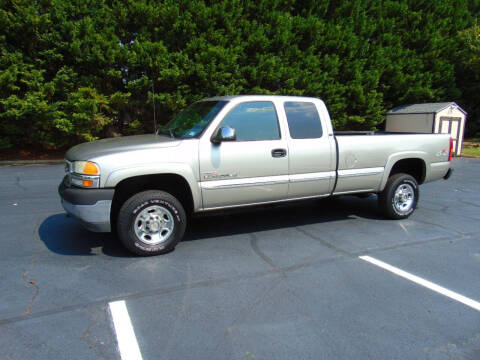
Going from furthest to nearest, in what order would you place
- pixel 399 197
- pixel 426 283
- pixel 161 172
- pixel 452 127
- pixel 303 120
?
pixel 452 127 → pixel 399 197 → pixel 303 120 → pixel 161 172 → pixel 426 283

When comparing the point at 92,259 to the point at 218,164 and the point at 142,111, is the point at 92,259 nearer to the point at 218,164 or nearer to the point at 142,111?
the point at 218,164

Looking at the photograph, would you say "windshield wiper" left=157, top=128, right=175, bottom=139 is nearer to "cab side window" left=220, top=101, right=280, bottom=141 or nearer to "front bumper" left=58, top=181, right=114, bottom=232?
"cab side window" left=220, top=101, right=280, bottom=141

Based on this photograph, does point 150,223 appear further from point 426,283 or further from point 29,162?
point 29,162

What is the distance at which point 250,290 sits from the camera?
11.3 ft

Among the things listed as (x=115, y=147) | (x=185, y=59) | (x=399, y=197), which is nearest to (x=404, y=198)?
(x=399, y=197)

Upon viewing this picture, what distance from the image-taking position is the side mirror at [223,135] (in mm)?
4148

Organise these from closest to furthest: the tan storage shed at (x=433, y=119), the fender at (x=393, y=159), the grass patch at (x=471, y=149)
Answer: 1. the fender at (x=393, y=159)
2. the tan storage shed at (x=433, y=119)
3. the grass patch at (x=471, y=149)

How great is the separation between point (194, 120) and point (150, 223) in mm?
1462

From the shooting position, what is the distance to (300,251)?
446cm

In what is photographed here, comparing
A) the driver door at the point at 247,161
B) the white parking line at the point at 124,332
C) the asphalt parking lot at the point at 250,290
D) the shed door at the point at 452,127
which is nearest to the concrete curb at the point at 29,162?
the asphalt parking lot at the point at 250,290

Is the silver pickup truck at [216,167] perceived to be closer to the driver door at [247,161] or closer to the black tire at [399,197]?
the driver door at [247,161]

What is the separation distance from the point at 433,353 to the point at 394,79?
16939 millimetres

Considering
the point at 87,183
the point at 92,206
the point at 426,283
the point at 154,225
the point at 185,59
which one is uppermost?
the point at 185,59

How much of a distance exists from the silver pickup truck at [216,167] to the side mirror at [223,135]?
0.04ft
